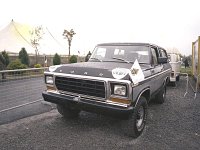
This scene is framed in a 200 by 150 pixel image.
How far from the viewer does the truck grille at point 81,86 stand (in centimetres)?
409

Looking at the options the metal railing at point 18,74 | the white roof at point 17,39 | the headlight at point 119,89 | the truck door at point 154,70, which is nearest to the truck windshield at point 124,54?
the truck door at point 154,70

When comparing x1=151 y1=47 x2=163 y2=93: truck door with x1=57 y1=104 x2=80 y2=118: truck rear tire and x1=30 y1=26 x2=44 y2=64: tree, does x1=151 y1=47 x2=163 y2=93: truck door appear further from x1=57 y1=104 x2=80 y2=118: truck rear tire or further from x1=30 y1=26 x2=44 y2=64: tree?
x1=30 y1=26 x2=44 y2=64: tree

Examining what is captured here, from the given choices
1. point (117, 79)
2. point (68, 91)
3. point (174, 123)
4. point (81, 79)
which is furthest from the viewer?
point (174, 123)

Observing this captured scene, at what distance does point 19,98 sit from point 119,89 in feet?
12.8

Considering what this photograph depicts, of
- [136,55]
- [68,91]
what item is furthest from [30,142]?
[136,55]

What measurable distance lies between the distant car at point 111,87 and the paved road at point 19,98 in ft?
4.90

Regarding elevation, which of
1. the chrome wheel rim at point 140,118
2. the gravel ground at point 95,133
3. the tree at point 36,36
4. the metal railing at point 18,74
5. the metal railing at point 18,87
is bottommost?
the gravel ground at point 95,133

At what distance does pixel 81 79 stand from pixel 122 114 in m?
1.11

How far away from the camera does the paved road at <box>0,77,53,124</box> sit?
603 cm

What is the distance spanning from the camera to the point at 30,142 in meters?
4.27

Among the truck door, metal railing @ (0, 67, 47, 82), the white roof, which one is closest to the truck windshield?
the truck door

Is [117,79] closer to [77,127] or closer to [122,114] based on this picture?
[122,114]

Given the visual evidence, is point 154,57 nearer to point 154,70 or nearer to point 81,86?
point 154,70

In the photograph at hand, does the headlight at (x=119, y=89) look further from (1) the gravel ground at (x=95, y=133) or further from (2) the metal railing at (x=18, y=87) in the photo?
(2) the metal railing at (x=18, y=87)
